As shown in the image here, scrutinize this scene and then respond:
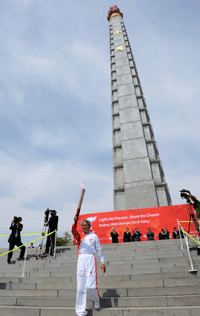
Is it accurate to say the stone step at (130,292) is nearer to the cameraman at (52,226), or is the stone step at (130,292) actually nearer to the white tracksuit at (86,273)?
the white tracksuit at (86,273)

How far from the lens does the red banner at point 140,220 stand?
555 inches

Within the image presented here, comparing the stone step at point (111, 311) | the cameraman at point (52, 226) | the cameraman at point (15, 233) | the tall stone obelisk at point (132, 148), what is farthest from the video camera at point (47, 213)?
the tall stone obelisk at point (132, 148)

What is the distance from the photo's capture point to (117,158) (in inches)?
1097

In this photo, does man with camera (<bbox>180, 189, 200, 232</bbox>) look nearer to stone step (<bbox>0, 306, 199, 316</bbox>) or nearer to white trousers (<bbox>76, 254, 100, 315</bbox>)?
stone step (<bbox>0, 306, 199, 316</bbox>)

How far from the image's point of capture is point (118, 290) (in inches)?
179

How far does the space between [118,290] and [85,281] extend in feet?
3.61

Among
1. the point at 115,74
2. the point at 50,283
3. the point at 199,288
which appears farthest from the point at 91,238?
the point at 115,74

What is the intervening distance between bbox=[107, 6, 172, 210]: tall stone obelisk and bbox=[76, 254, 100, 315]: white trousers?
19.3 m

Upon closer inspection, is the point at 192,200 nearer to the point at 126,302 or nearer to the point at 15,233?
the point at 126,302

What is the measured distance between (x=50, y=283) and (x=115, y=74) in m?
35.5

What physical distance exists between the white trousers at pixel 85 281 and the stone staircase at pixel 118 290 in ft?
0.94

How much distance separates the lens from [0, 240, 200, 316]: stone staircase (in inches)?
151

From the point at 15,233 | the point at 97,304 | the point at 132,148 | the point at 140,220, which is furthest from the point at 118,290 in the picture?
the point at 132,148

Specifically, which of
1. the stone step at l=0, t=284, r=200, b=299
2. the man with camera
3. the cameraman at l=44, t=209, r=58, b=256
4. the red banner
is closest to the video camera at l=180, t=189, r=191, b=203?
the man with camera
